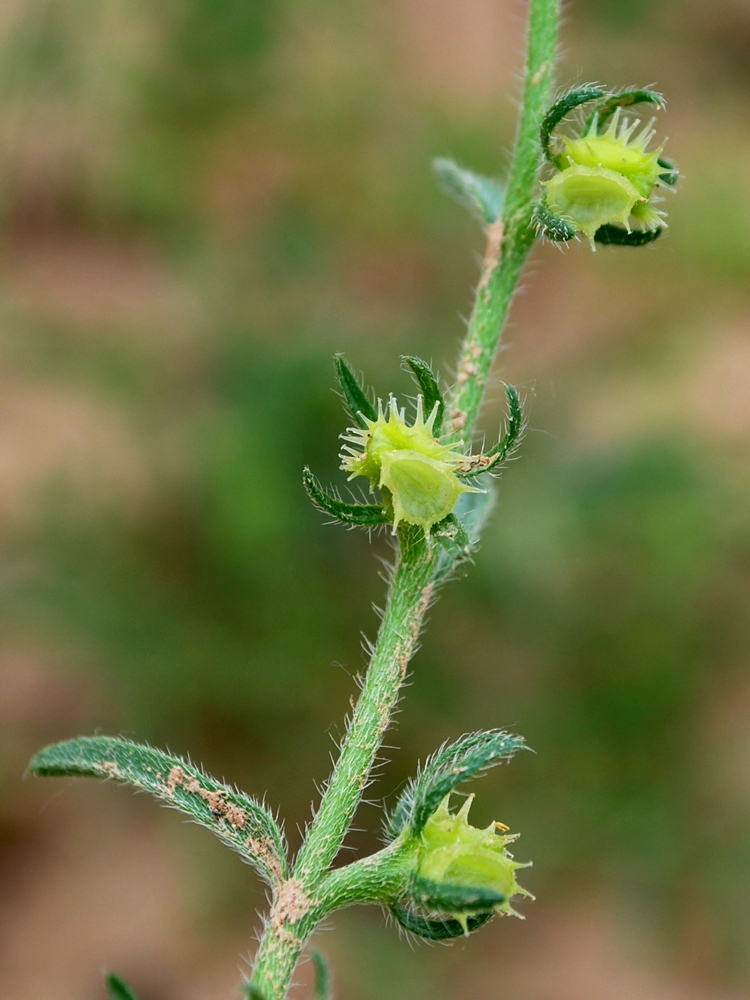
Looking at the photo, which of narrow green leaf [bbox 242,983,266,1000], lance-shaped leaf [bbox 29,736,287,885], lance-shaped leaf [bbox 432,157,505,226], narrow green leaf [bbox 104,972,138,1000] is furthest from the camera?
lance-shaped leaf [bbox 432,157,505,226]

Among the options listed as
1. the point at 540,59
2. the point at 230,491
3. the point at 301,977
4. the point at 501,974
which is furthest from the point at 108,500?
the point at 540,59

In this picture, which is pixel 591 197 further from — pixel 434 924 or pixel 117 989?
pixel 117 989

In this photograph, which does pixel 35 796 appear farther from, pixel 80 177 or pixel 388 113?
pixel 388 113

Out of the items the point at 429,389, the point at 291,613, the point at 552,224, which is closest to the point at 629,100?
the point at 552,224

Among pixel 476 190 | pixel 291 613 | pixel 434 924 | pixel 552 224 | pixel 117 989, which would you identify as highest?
pixel 291 613

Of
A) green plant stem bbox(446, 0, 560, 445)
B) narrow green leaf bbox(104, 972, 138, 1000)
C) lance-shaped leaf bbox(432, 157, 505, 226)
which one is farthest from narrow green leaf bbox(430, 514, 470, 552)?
narrow green leaf bbox(104, 972, 138, 1000)

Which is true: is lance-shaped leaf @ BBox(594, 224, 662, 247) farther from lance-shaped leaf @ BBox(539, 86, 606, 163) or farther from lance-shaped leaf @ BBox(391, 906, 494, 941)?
lance-shaped leaf @ BBox(391, 906, 494, 941)
